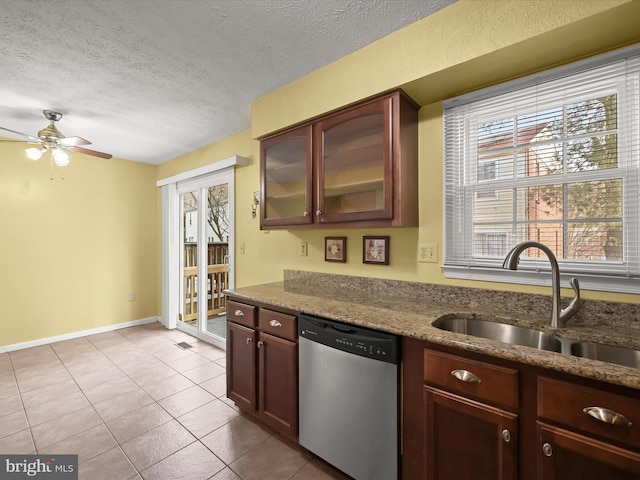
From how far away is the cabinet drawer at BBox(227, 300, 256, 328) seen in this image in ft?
6.60

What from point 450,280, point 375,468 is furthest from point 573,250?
point 375,468

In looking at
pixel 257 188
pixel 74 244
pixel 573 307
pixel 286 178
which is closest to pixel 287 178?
pixel 286 178

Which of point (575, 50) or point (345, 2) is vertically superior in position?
point (345, 2)

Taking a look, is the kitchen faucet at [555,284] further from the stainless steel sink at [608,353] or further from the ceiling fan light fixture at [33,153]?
the ceiling fan light fixture at [33,153]

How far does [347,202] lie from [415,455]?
1.37 metres

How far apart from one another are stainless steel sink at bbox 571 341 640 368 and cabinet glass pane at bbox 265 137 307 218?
5.44 feet

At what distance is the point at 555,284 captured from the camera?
52.2 inches

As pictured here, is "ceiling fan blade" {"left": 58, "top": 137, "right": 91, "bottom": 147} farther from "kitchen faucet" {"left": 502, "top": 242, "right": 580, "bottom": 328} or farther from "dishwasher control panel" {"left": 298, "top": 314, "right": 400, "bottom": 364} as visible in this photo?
"kitchen faucet" {"left": 502, "top": 242, "right": 580, "bottom": 328}

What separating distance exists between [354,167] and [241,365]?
1.57 meters

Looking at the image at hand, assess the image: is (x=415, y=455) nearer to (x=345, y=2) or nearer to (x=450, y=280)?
(x=450, y=280)

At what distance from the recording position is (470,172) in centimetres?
179

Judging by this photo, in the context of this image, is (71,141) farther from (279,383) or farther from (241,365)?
(279,383)

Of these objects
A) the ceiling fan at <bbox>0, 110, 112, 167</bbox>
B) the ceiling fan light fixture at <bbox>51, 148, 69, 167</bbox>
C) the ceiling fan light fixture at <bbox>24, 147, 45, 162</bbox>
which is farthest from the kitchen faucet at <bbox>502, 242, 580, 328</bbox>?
the ceiling fan light fixture at <bbox>24, 147, 45, 162</bbox>

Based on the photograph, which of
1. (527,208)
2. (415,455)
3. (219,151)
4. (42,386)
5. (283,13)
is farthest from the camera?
(219,151)
